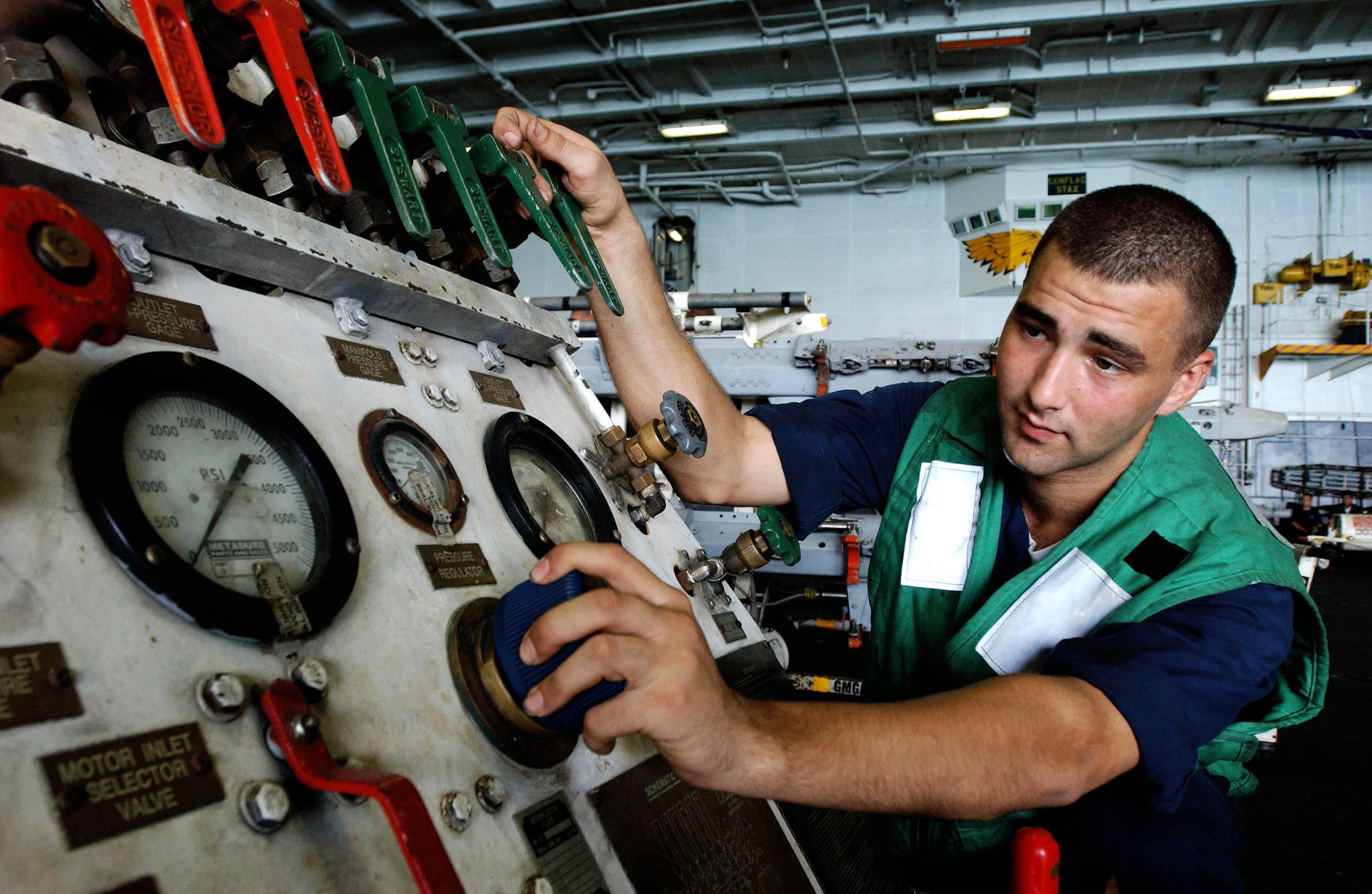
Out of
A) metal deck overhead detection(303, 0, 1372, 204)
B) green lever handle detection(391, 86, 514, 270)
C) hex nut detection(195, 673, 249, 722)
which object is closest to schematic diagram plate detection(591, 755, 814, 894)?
hex nut detection(195, 673, 249, 722)

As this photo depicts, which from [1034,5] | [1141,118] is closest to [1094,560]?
[1034,5]

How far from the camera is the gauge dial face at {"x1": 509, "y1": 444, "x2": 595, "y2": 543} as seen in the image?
1.03 meters

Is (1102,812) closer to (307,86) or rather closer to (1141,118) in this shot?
(307,86)

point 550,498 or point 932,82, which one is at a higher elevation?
point 932,82

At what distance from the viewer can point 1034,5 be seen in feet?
20.2

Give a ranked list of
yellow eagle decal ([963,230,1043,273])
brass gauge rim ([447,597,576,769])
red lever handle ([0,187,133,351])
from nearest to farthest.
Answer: red lever handle ([0,187,133,351]) → brass gauge rim ([447,597,576,769]) → yellow eagle decal ([963,230,1043,273])

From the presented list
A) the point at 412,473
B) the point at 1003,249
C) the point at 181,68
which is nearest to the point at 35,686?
the point at 412,473

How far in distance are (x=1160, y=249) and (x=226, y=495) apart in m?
1.20

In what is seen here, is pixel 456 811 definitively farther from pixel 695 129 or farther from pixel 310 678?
pixel 695 129

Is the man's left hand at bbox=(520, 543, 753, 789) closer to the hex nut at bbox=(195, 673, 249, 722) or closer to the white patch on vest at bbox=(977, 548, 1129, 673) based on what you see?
the hex nut at bbox=(195, 673, 249, 722)

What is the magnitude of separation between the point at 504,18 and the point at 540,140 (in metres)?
6.77

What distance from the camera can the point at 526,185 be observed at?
1000 mm

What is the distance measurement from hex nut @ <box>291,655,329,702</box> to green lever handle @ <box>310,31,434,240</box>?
0.46m

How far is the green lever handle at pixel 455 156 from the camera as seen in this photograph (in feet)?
3.05
